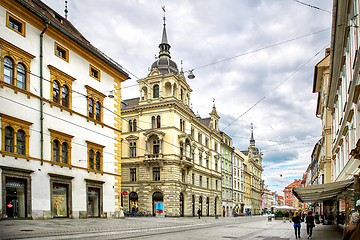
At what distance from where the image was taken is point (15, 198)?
20.4m

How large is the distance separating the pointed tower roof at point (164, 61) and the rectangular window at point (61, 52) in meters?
28.1

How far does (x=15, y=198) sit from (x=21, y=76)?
713cm

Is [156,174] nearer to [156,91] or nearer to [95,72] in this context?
[156,91]

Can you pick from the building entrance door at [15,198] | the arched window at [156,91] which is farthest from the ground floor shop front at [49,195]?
the arched window at [156,91]

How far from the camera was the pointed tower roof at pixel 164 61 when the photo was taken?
5402 centimetres

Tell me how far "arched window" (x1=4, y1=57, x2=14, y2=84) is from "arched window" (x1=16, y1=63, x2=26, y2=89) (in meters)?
0.44

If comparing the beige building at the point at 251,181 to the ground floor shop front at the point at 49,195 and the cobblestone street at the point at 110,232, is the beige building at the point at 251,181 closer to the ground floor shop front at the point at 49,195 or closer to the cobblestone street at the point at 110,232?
the ground floor shop front at the point at 49,195

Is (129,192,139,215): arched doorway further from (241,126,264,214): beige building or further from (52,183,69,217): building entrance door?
(241,126,264,214): beige building

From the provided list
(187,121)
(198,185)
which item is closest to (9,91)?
(187,121)

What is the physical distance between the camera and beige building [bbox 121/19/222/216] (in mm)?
49125

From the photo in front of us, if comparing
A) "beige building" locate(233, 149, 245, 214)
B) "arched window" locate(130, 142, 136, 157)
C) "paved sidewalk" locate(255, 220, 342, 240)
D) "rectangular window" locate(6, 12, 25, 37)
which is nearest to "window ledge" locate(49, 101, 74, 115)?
"rectangular window" locate(6, 12, 25, 37)

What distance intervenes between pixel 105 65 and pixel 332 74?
1752cm

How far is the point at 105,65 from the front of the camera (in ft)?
98.4

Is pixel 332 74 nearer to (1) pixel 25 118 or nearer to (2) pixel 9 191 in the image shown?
(1) pixel 25 118
